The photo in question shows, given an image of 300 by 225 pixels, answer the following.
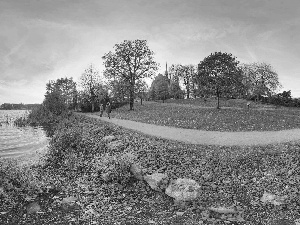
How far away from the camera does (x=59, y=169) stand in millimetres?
14609

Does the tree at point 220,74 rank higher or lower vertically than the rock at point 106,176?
higher

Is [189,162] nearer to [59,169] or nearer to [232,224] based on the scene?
[232,224]

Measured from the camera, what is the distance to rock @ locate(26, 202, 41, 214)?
352 inches

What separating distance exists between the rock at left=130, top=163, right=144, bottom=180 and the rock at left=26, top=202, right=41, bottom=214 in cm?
429

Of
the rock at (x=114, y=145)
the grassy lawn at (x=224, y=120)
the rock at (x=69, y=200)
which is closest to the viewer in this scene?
the rock at (x=69, y=200)

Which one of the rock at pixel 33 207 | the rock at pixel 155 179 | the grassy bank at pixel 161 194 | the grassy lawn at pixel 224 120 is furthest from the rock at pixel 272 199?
the grassy lawn at pixel 224 120

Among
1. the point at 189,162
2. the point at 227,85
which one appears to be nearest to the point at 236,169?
the point at 189,162

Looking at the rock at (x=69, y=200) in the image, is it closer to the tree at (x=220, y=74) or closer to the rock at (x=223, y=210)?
the rock at (x=223, y=210)

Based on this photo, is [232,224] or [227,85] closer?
[232,224]

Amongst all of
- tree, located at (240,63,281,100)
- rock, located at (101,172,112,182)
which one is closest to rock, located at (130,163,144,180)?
rock, located at (101,172,112,182)

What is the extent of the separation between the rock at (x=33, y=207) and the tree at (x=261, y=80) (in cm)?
7599

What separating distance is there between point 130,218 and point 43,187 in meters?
4.45

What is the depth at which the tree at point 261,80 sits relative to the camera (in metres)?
77.2

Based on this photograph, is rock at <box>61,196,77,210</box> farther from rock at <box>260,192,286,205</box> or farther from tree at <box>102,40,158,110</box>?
tree at <box>102,40,158,110</box>
